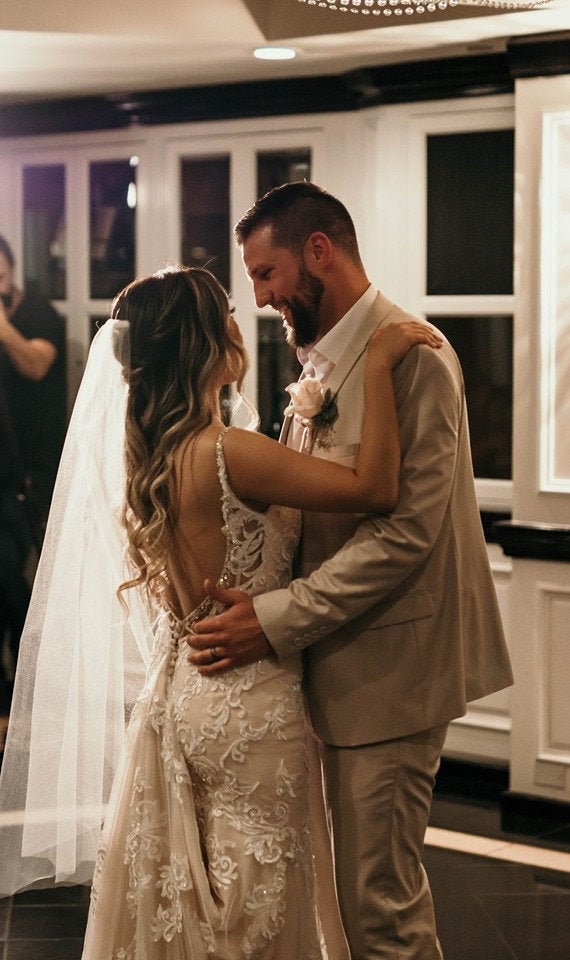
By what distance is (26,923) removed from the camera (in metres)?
3.49

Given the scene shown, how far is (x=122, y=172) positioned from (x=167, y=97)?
412mm

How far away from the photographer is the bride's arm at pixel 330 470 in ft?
7.55

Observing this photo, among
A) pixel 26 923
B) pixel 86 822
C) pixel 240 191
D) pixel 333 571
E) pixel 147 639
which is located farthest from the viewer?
pixel 240 191

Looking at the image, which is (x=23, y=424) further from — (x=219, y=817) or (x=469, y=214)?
(x=219, y=817)

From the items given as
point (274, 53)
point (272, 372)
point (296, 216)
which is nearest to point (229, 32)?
point (274, 53)

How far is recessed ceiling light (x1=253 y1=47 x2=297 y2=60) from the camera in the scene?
4246mm

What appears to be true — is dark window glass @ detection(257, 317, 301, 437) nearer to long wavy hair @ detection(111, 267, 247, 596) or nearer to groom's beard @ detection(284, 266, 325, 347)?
groom's beard @ detection(284, 266, 325, 347)

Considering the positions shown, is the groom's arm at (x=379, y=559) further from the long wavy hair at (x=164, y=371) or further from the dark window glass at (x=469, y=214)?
the dark window glass at (x=469, y=214)

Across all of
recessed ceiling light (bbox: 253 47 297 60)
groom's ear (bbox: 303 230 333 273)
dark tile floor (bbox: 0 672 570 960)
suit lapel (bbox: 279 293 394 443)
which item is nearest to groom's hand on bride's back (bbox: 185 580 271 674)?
suit lapel (bbox: 279 293 394 443)

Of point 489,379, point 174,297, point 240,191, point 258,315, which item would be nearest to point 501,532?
point 489,379

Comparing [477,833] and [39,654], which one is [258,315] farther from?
[39,654]

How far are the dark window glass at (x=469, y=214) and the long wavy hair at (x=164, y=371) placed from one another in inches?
97.6

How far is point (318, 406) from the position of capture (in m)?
2.47

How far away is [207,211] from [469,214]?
3.90 ft
